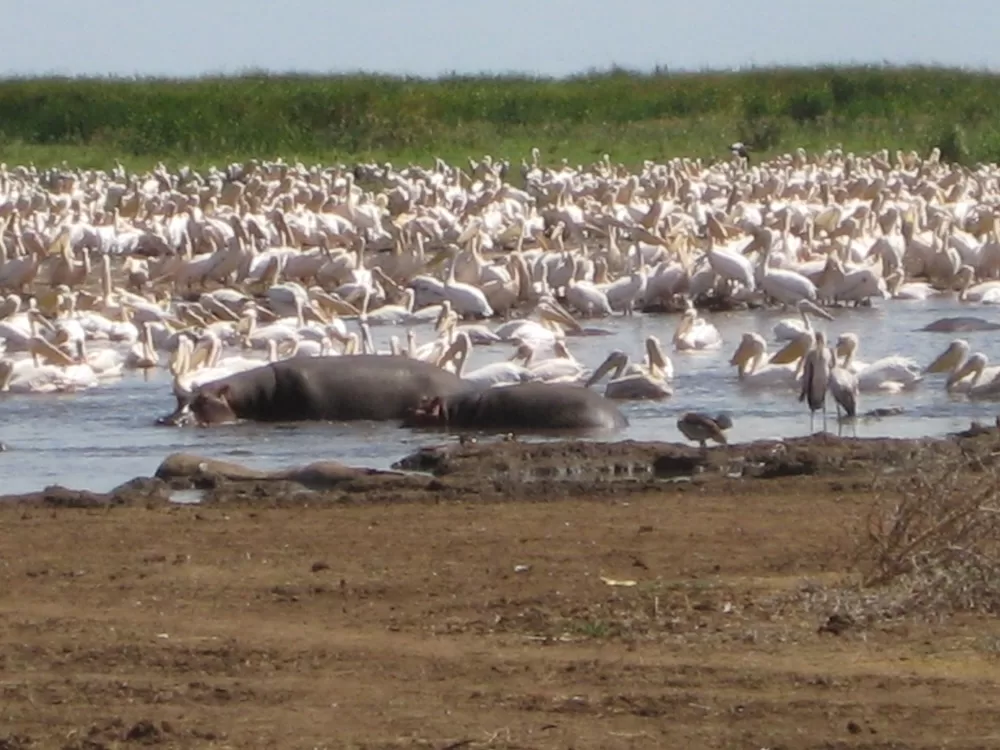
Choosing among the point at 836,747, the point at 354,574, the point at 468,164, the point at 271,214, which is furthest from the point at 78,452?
the point at 468,164

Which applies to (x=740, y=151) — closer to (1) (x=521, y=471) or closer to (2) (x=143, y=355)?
(2) (x=143, y=355)

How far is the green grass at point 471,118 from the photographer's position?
144ft

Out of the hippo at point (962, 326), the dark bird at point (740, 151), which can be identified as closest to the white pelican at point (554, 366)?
the hippo at point (962, 326)

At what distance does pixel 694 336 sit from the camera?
17.3 meters

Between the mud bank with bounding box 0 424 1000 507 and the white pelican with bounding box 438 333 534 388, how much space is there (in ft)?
10.1

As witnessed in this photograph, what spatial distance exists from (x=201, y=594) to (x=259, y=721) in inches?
77.8

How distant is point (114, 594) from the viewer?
304 inches

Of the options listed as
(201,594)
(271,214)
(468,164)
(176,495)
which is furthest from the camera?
(468,164)

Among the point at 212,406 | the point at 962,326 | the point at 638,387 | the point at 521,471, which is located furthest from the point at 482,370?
the point at 962,326

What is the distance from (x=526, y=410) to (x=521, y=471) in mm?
2335

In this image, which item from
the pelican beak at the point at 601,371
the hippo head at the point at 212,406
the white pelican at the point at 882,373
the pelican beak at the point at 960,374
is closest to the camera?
the hippo head at the point at 212,406

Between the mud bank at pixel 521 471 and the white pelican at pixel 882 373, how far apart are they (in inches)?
113

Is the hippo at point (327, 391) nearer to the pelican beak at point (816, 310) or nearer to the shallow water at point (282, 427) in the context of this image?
the shallow water at point (282, 427)

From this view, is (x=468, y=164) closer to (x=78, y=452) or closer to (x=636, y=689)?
(x=78, y=452)
